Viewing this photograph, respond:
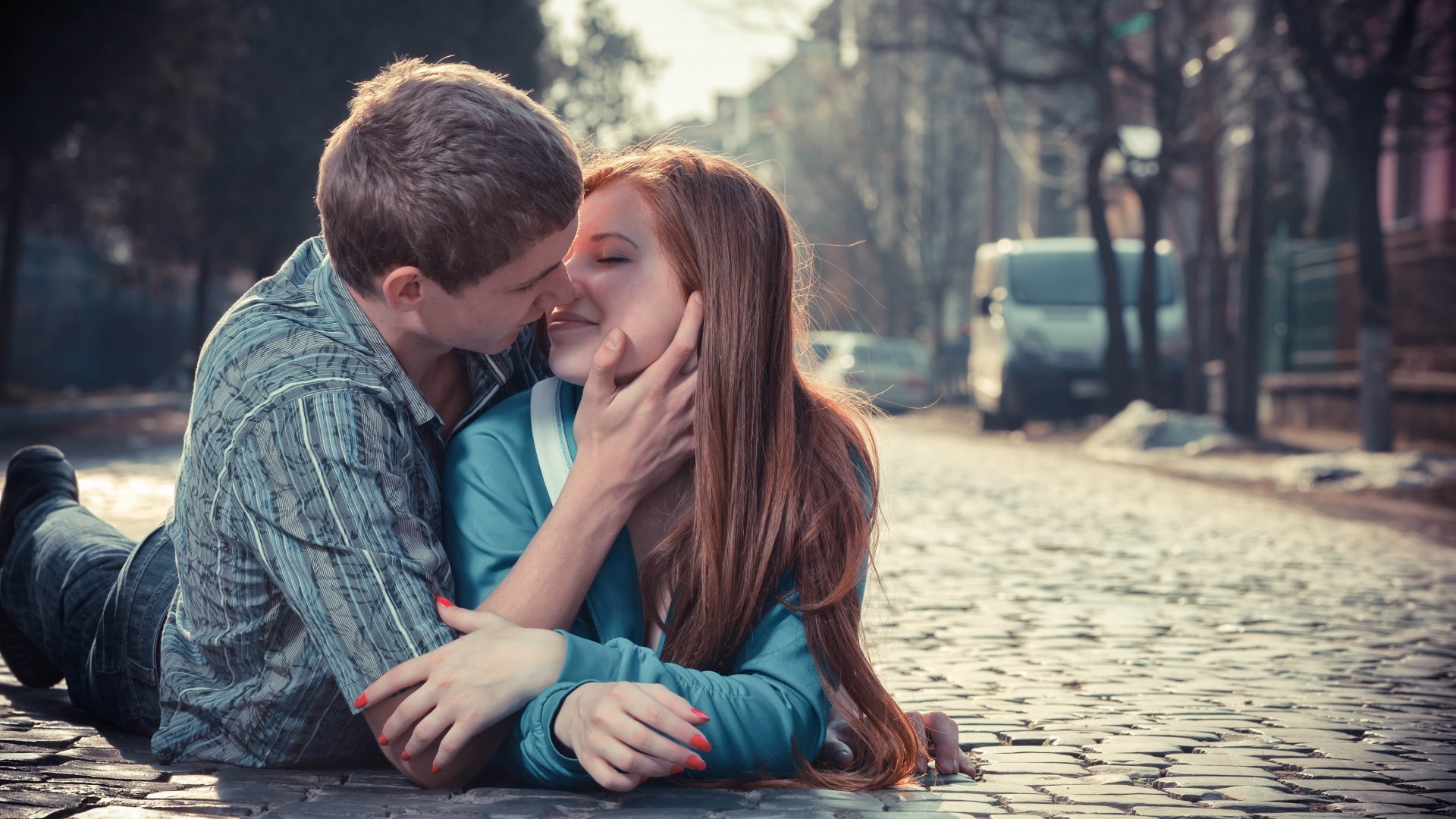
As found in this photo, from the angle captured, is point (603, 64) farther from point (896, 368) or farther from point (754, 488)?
point (754, 488)

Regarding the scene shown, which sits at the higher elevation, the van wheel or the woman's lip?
the woman's lip

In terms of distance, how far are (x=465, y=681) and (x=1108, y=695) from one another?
248cm

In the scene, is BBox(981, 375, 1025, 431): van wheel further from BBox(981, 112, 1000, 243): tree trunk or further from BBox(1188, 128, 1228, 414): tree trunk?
BBox(981, 112, 1000, 243): tree trunk

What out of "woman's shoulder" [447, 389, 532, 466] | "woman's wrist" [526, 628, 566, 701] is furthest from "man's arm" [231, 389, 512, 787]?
"woman's shoulder" [447, 389, 532, 466]

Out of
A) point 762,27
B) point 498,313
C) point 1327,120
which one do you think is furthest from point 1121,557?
point 762,27

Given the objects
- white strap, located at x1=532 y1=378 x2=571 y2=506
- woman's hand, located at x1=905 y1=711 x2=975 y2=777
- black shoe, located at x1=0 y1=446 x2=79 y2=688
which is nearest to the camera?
white strap, located at x1=532 y1=378 x2=571 y2=506

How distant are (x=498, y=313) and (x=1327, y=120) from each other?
13.7m

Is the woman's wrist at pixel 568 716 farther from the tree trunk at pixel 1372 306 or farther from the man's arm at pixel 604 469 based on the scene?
the tree trunk at pixel 1372 306

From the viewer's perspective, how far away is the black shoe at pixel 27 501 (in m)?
4.34

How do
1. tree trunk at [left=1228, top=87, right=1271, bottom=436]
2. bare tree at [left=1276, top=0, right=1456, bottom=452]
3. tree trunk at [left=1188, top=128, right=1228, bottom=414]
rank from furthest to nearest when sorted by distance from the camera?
tree trunk at [left=1188, top=128, right=1228, bottom=414] → tree trunk at [left=1228, top=87, right=1271, bottom=436] → bare tree at [left=1276, top=0, right=1456, bottom=452]

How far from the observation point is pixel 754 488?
313cm

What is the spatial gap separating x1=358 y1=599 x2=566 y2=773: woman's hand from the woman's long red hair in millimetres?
402

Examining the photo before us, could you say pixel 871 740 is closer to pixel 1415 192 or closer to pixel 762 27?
pixel 762 27

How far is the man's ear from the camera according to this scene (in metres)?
2.85
